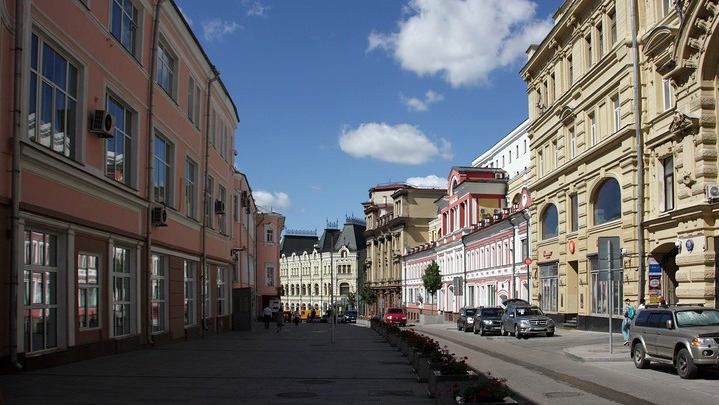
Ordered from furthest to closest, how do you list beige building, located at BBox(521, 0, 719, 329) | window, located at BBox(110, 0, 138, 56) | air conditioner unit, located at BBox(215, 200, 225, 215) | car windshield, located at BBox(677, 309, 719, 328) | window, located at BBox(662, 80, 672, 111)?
1. air conditioner unit, located at BBox(215, 200, 225, 215)
2. window, located at BBox(662, 80, 672, 111)
3. beige building, located at BBox(521, 0, 719, 329)
4. window, located at BBox(110, 0, 138, 56)
5. car windshield, located at BBox(677, 309, 719, 328)

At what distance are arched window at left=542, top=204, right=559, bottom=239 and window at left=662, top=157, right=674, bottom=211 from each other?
13164 millimetres

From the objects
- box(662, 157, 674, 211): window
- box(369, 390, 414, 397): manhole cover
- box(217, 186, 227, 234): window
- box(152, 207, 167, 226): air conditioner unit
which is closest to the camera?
box(369, 390, 414, 397): manhole cover

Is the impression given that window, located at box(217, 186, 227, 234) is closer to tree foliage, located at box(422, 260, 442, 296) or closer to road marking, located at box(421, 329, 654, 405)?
road marking, located at box(421, 329, 654, 405)

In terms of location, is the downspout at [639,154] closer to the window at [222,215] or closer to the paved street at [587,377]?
the paved street at [587,377]

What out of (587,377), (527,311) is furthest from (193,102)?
(587,377)

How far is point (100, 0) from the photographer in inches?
794

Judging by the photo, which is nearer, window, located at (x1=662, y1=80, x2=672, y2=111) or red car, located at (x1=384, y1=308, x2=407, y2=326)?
window, located at (x1=662, y1=80, x2=672, y2=111)

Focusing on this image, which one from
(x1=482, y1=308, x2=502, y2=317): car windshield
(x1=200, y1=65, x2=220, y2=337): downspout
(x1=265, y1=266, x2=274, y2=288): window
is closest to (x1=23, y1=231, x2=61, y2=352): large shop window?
(x1=200, y1=65, x2=220, y2=337): downspout

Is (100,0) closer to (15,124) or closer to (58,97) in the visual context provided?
(58,97)

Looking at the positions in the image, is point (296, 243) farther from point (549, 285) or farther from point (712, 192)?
point (712, 192)

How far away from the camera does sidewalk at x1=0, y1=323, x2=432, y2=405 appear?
12469 millimetres

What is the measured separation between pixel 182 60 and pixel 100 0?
10431 millimetres

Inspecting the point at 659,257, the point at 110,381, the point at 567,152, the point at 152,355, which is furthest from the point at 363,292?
the point at 110,381

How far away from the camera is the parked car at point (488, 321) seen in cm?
3997
